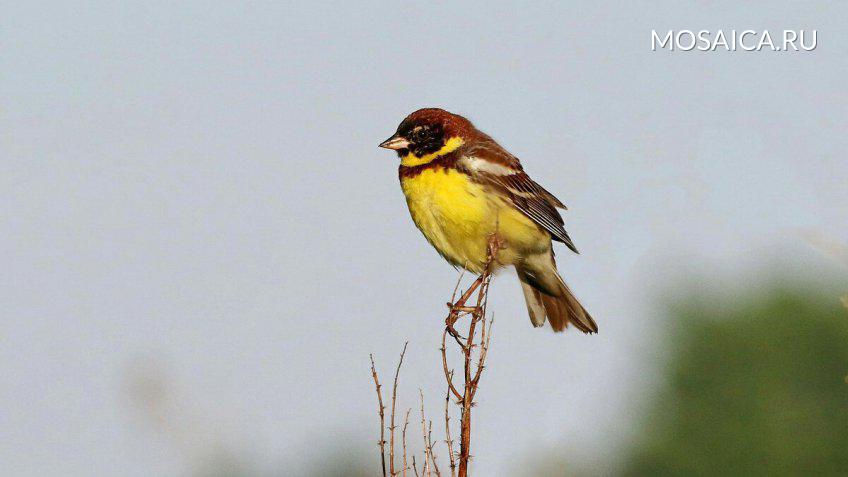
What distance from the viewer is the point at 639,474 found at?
32.2m

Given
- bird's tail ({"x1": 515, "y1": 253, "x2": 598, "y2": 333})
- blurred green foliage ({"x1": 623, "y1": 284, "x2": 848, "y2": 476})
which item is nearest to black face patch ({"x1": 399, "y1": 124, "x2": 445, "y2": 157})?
bird's tail ({"x1": 515, "y1": 253, "x2": 598, "y2": 333})

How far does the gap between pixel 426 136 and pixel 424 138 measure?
0.7 inches

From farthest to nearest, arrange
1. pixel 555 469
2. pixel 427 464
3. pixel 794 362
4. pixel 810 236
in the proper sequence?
pixel 794 362
pixel 555 469
pixel 427 464
pixel 810 236

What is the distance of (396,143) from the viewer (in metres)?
7.64

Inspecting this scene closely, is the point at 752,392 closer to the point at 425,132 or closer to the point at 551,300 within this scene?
the point at 551,300

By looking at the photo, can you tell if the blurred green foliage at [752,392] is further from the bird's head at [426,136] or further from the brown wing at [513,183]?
the bird's head at [426,136]

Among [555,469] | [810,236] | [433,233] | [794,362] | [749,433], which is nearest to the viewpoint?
[810,236]

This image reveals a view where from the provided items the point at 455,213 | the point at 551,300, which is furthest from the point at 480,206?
the point at 551,300

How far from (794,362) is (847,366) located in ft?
6.21

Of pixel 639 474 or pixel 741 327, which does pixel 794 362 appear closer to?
pixel 741 327

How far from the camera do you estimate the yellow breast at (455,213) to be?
23.5 ft

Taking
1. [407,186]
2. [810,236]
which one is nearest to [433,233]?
[407,186]

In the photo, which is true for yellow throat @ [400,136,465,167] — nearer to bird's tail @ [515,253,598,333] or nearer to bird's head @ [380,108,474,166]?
bird's head @ [380,108,474,166]

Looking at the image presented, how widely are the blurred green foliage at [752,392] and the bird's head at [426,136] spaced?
2313cm
